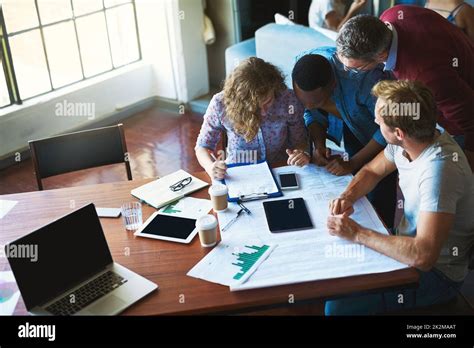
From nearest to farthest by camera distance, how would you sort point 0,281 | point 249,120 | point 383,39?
point 0,281 < point 383,39 < point 249,120

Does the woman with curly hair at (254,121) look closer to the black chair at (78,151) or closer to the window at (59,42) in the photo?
the black chair at (78,151)

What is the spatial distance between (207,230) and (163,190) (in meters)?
0.46

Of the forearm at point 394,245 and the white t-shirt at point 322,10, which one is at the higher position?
the white t-shirt at point 322,10

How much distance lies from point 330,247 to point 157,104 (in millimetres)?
3791

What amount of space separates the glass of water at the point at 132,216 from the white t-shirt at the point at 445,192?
100cm

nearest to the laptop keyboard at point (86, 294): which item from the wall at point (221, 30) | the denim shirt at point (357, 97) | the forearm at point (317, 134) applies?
the forearm at point (317, 134)

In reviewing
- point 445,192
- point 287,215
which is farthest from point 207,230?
point 445,192

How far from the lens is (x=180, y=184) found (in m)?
2.41

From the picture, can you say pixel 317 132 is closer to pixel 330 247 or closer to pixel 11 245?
pixel 330 247

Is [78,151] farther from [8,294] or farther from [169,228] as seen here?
[8,294]

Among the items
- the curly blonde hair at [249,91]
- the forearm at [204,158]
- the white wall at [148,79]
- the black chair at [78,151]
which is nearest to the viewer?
the curly blonde hair at [249,91]

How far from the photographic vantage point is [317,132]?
266 cm

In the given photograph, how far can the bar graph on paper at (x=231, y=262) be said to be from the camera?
1.86 m

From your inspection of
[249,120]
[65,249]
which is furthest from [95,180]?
[65,249]
